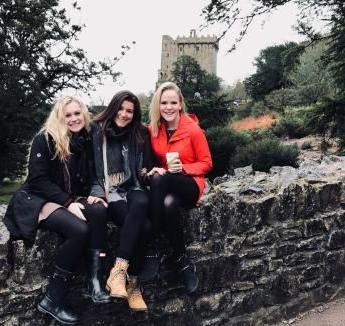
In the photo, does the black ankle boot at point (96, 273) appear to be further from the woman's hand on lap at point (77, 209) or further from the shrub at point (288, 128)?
the shrub at point (288, 128)

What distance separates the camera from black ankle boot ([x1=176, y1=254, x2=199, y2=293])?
343 cm

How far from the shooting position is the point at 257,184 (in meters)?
4.35

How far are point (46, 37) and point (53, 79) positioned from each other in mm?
1660

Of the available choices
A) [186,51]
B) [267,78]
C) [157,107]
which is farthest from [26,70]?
[186,51]

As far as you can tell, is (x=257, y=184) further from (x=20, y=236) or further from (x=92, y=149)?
(x=20, y=236)

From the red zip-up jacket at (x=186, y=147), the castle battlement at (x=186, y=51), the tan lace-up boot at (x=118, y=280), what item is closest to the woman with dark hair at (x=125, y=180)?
the tan lace-up boot at (x=118, y=280)

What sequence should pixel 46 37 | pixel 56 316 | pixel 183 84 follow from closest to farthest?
pixel 56 316
pixel 46 37
pixel 183 84

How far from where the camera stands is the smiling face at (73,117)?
11.2 ft

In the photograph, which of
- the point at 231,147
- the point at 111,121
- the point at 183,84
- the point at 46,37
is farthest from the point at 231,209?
the point at 183,84

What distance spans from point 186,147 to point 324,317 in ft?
6.59

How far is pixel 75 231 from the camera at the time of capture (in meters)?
2.98

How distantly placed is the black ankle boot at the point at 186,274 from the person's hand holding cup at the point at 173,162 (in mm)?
638

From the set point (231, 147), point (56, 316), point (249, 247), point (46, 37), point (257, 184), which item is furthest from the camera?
point (46, 37)

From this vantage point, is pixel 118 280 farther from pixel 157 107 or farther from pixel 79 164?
pixel 157 107
